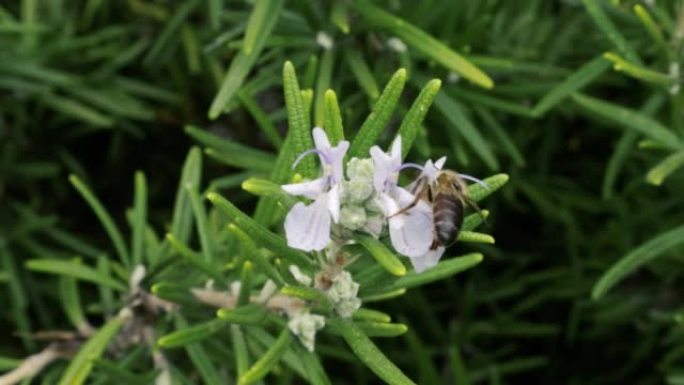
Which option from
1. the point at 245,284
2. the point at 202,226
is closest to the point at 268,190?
the point at 245,284

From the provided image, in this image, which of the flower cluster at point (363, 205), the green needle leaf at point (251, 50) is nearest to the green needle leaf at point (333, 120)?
the flower cluster at point (363, 205)

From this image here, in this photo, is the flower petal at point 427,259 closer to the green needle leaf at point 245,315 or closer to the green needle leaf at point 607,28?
the green needle leaf at point 245,315

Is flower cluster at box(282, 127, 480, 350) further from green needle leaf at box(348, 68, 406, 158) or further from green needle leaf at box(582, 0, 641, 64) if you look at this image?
green needle leaf at box(582, 0, 641, 64)

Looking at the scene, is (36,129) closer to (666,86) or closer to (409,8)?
(409,8)

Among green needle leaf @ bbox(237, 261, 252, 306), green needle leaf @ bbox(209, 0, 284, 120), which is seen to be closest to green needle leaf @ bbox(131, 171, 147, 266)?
green needle leaf @ bbox(209, 0, 284, 120)

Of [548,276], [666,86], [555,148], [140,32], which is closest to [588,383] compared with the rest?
[548,276]
